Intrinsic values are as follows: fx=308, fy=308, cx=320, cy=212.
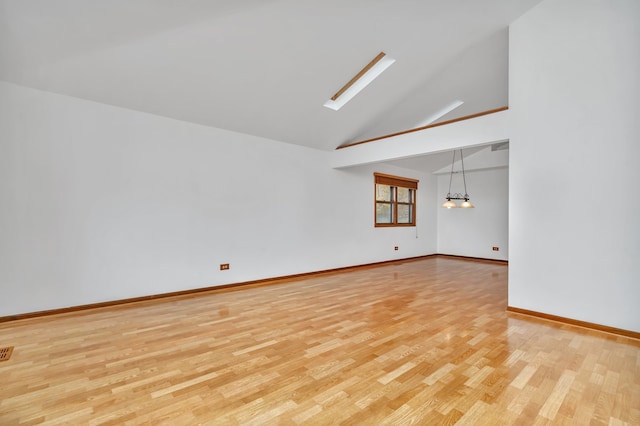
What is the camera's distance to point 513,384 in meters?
2.03

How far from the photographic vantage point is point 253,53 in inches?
139

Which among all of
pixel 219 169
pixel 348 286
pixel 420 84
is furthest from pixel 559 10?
pixel 219 169

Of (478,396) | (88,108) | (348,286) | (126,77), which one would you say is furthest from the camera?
(348,286)

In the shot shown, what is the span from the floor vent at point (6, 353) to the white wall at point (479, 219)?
853cm

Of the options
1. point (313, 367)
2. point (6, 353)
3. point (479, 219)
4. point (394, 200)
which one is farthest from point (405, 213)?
point (6, 353)

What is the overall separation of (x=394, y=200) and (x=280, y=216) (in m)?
3.49

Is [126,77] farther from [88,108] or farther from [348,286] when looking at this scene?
[348,286]

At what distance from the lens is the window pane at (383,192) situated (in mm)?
7263

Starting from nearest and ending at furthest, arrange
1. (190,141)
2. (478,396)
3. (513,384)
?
(478,396) → (513,384) → (190,141)

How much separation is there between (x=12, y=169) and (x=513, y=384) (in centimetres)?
493

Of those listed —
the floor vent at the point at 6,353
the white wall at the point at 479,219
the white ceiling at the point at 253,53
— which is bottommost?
the floor vent at the point at 6,353

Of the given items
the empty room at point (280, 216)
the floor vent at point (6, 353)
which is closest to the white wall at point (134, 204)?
the empty room at point (280, 216)

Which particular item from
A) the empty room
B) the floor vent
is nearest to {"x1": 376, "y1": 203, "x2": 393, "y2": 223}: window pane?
the empty room

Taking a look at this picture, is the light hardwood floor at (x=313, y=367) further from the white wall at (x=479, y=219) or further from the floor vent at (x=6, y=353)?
the white wall at (x=479, y=219)
